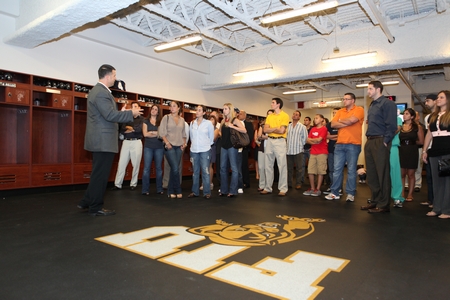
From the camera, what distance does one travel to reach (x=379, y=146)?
13.2 feet

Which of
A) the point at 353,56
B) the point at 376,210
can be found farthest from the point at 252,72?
the point at 376,210

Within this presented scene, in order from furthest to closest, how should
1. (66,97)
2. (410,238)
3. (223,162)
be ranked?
(66,97) → (223,162) → (410,238)

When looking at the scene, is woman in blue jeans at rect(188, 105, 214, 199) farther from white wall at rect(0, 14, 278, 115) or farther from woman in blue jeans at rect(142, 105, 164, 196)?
white wall at rect(0, 14, 278, 115)

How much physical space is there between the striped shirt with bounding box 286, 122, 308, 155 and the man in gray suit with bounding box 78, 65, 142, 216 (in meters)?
3.81

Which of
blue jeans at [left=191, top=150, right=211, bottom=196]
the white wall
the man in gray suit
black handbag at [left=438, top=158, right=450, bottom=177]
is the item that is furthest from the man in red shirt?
the white wall

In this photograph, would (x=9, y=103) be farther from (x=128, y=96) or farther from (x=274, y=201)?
(x=274, y=201)

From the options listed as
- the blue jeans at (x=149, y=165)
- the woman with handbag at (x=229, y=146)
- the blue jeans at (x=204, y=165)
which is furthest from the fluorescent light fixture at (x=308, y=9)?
the blue jeans at (x=149, y=165)

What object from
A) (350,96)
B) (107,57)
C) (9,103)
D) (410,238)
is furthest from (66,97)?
(410,238)

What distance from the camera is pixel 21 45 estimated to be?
5723 mm

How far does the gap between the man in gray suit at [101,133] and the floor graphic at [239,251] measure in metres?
0.97

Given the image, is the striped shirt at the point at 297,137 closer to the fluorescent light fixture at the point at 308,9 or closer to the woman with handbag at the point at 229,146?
the woman with handbag at the point at 229,146

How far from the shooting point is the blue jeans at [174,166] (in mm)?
5004

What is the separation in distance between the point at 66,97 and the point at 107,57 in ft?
5.42

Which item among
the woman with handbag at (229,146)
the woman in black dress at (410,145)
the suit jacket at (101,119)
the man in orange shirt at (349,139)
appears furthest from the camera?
the woman in black dress at (410,145)
